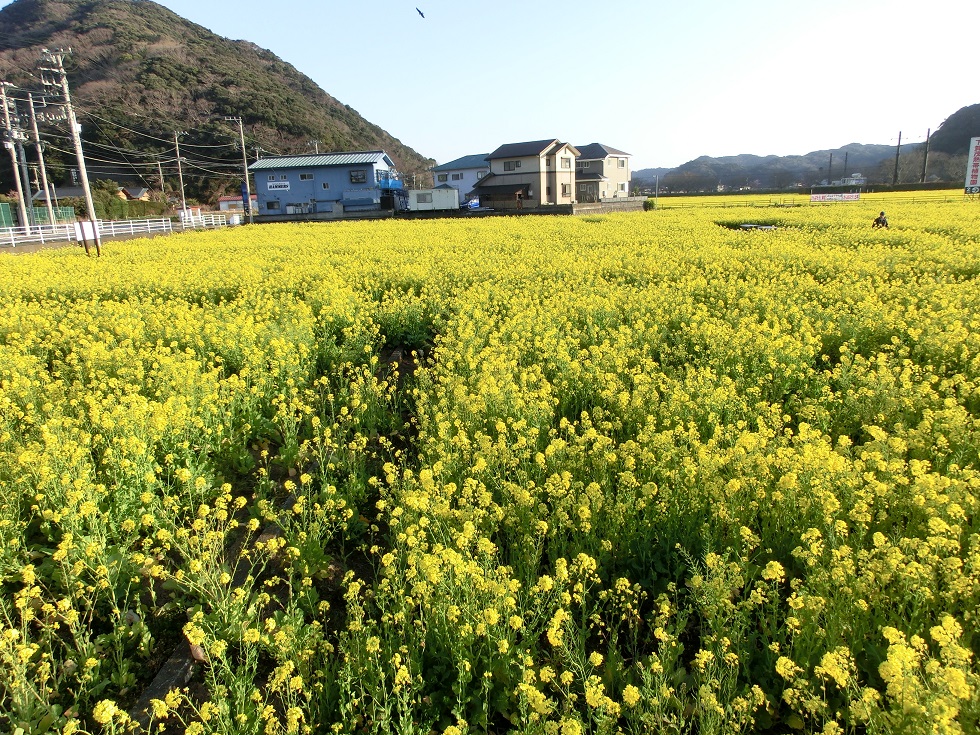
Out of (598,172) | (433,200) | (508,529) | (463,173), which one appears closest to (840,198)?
(598,172)

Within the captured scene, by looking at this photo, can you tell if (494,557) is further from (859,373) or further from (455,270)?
(455,270)

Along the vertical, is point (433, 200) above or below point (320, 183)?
below

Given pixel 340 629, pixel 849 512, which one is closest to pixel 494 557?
pixel 340 629

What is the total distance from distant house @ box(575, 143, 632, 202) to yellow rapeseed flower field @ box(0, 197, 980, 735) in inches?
2670

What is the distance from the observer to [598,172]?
76000 mm

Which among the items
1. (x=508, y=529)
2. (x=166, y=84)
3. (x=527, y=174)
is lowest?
(x=508, y=529)

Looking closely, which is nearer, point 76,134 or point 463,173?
point 76,134

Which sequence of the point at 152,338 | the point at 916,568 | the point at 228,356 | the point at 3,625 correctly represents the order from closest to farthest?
1. the point at 916,568
2. the point at 3,625
3. the point at 228,356
4. the point at 152,338

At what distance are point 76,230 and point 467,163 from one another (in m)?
54.3

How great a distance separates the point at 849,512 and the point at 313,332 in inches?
270

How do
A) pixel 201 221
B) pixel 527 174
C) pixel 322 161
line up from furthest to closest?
pixel 322 161 → pixel 527 174 → pixel 201 221

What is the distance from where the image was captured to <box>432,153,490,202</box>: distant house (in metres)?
67.1

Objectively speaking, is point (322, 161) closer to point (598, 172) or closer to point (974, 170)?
point (598, 172)

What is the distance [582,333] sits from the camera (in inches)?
301
